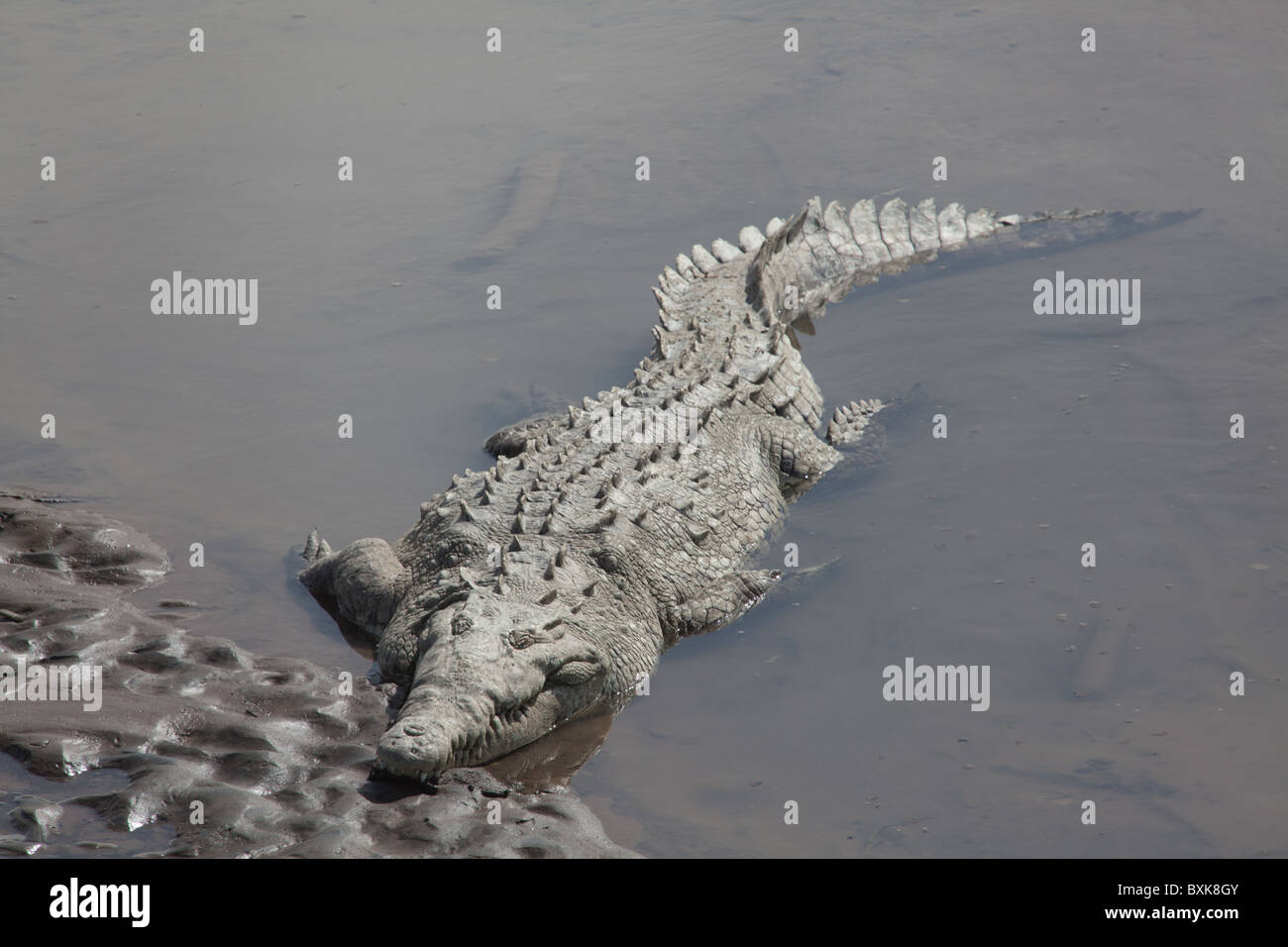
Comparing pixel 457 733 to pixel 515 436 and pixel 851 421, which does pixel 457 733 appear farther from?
pixel 851 421

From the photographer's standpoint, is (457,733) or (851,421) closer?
(457,733)

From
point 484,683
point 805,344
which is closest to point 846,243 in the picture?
point 805,344

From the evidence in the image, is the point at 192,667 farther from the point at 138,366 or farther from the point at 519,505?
the point at 138,366

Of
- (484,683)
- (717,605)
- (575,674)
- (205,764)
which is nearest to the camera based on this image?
(205,764)

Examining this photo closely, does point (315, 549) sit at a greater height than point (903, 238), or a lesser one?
lesser

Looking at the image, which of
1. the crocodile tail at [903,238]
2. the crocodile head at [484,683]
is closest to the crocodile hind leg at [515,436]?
the crocodile head at [484,683]

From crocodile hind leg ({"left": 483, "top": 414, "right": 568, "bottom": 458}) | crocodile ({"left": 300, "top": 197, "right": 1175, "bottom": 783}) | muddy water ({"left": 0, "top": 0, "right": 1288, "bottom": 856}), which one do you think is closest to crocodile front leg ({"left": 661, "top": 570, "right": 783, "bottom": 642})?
crocodile ({"left": 300, "top": 197, "right": 1175, "bottom": 783})

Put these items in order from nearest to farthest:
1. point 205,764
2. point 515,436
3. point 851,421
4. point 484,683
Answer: point 205,764 < point 484,683 < point 515,436 < point 851,421
